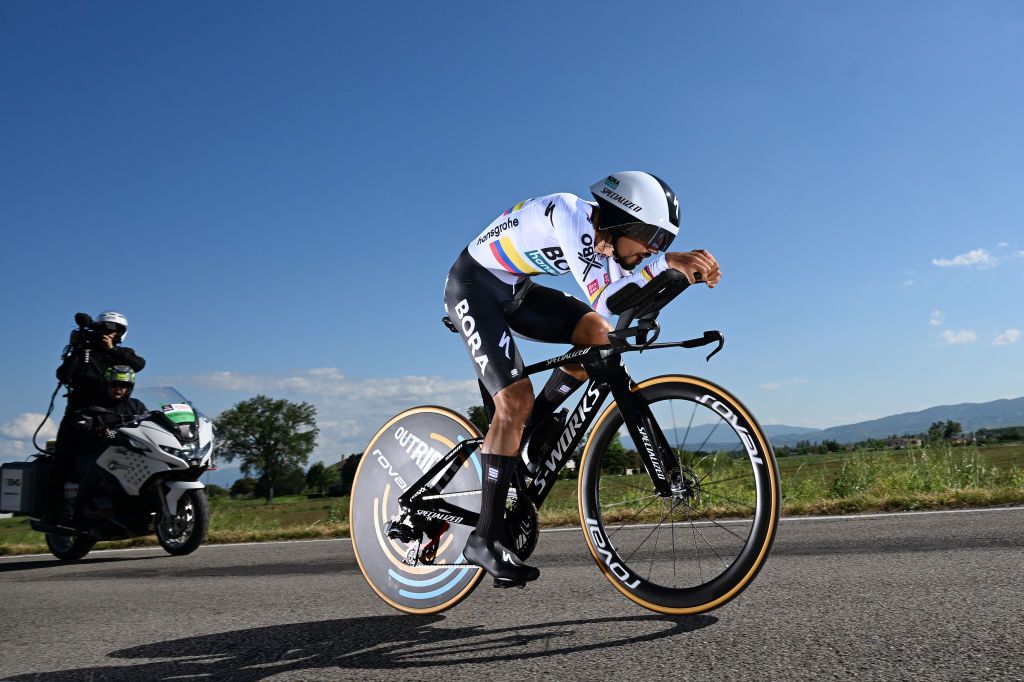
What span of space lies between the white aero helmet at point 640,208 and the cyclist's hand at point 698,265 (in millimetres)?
315

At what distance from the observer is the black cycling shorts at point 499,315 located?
3.97 m

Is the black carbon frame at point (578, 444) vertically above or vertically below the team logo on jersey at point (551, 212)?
below

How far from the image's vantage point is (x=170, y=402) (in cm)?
852

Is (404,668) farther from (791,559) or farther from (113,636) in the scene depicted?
(791,559)

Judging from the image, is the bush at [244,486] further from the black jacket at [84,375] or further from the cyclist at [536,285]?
the cyclist at [536,285]

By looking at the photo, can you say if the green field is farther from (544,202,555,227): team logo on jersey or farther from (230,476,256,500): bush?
(230,476,256,500): bush

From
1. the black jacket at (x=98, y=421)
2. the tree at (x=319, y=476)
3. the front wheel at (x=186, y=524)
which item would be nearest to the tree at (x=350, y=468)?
the front wheel at (x=186, y=524)

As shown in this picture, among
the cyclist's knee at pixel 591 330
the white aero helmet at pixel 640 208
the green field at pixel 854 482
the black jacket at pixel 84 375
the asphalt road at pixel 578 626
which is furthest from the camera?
the black jacket at pixel 84 375

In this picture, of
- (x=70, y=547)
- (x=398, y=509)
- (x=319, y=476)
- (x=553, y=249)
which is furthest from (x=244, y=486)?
(x=553, y=249)

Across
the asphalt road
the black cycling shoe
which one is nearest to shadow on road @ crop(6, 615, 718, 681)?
the asphalt road

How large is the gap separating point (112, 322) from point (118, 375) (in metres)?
0.61

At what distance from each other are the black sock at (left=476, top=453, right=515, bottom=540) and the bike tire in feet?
1.12

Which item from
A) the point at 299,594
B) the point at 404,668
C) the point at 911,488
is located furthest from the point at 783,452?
the point at 911,488

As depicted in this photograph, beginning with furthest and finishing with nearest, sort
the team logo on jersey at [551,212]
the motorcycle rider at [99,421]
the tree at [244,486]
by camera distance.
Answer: the tree at [244,486]
the motorcycle rider at [99,421]
the team logo on jersey at [551,212]
